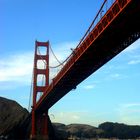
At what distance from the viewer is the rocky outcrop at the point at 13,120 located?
2774 inches

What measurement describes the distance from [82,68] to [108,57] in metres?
4.55

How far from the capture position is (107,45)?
95.1 feet

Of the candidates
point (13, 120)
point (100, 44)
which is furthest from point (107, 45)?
point (13, 120)

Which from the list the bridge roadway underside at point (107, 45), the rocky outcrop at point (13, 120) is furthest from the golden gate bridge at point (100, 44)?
the rocky outcrop at point (13, 120)

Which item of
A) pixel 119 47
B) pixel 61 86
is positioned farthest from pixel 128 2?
pixel 61 86

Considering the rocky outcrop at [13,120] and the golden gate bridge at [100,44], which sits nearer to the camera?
the golden gate bridge at [100,44]

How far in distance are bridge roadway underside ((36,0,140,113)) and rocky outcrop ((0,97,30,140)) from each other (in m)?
28.2

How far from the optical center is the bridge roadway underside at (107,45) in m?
23.3

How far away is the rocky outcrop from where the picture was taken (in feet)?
231

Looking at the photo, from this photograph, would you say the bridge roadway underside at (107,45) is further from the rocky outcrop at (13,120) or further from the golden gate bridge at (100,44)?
the rocky outcrop at (13,120)

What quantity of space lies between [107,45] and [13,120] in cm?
5578

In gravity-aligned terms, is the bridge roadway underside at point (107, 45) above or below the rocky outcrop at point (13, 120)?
below

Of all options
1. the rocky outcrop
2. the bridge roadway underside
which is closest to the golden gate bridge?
the bridge roadway underside

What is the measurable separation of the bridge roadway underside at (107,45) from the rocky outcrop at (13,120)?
28.2 meters
